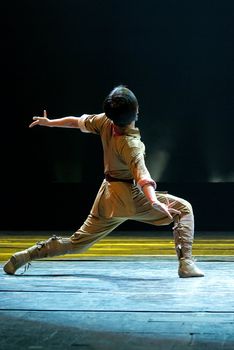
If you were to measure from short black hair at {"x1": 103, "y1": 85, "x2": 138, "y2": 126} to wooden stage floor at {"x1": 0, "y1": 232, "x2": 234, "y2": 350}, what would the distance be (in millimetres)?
963

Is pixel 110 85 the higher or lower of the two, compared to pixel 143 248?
higher

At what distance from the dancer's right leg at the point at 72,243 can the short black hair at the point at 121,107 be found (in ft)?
2.16

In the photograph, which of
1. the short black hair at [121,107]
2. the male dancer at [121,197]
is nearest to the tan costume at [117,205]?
the male dancer at [121,197]

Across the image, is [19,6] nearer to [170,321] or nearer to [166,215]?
[166,215]

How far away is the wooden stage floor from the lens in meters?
2.77

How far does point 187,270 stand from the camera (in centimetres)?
442

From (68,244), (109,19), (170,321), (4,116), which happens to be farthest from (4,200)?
(170,321)

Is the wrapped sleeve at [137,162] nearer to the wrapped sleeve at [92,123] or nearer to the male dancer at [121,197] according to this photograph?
the male dancer at [121,197]

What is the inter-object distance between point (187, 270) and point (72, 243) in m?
0.74

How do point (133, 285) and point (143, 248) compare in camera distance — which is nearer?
point (133, 285)

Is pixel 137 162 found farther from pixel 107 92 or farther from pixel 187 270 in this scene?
pixel 107 92

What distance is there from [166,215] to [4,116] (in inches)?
189

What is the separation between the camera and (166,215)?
4402 mm

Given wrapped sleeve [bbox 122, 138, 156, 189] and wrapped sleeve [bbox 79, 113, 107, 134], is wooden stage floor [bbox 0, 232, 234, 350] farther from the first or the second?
wrapped sleeve [bbox 79, 113, 107, 134]
